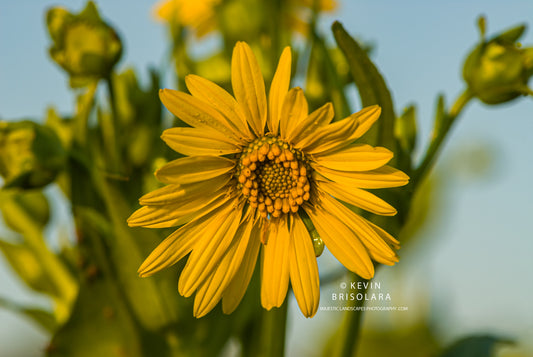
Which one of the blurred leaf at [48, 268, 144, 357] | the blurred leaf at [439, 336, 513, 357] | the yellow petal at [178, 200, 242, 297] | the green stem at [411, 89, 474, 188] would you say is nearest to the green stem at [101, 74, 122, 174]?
the blurred leaf at [48, 268, 144, 357]

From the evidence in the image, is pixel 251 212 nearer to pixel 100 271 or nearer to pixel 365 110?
pixel 365 110

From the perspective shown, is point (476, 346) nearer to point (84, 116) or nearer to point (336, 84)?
point (336, 84)

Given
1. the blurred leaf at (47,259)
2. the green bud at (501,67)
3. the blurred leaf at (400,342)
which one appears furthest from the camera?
the blurred leaf at (400,342)

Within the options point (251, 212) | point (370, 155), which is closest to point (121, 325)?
point (251, 212)

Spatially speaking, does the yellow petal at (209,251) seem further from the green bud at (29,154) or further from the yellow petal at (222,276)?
the green bud at (29,154)

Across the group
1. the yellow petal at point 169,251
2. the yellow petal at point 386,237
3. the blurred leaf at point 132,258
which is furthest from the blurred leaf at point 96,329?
the yellow petal at point 386,237

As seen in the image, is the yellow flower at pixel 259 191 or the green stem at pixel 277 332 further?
the green stem at pixel 277 332
